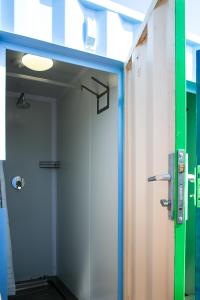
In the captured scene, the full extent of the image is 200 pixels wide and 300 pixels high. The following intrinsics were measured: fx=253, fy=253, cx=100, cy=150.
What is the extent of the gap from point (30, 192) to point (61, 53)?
2.08m

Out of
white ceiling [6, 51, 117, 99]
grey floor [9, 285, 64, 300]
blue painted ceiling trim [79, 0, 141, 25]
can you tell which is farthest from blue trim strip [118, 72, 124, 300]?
grey floor [9, 285, 64, 300]

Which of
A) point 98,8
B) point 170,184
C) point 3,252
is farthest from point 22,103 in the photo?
point 170,184

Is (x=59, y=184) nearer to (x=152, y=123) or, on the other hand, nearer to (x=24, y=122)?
(x=24, y=122)

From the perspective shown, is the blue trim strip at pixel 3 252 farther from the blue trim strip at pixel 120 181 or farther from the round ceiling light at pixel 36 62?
the round ceiling light at pixel 36 62

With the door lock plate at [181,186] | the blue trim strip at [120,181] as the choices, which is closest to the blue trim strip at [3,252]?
the blue trim strip at [120,181]

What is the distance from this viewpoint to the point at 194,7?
212cm

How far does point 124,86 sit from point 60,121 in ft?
5.53

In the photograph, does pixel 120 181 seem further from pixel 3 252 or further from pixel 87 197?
pixel 3 252

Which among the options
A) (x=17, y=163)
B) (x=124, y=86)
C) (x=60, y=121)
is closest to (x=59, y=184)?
(x=17, y=163)

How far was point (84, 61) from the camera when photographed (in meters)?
1.67

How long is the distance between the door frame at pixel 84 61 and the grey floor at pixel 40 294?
4.31 ft

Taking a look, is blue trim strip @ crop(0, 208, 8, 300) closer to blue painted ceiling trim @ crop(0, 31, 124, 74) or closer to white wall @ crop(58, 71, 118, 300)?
white wall @ crop(58, 71, 118, 300)

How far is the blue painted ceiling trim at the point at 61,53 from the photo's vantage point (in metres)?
1.43

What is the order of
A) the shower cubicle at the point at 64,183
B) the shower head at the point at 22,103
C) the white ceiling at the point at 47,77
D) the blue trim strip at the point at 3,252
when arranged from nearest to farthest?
the blue trim strip at the point at 3,252 < the shower cubicle at the point at 64,183 < the white ceiling at the point at 47,77 < the shower head at the point at 22,103
